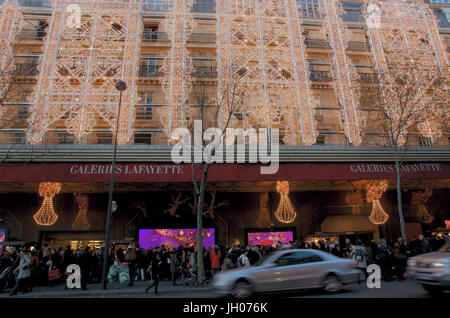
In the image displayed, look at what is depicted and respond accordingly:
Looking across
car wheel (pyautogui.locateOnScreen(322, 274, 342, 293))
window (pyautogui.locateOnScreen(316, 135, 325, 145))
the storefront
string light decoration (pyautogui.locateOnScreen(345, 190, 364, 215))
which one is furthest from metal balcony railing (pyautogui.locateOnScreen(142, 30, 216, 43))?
car wheel (pyautogui.locateOnScreen(322, 274, 342, 293))

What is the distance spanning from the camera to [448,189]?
894 inches

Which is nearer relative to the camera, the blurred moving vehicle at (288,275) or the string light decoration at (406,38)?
the blurred moving vehicle at (288,275)

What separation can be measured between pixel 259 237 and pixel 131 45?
56.4 feet

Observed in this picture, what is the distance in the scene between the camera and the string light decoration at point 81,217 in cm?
1984

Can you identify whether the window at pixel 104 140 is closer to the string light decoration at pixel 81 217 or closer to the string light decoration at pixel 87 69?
the string light decoration at pixel 87 69

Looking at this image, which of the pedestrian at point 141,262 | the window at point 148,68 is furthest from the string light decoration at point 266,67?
the pedestrian at point 141,262

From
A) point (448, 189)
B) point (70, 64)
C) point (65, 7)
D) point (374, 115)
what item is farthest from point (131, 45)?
point (448, 189)

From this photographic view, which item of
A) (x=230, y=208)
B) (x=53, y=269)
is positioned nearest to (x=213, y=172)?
(x=230, y=208)

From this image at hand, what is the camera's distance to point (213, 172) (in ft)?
A: 53.6

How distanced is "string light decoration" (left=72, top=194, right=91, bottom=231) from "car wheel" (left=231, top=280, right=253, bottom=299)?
15955 mm

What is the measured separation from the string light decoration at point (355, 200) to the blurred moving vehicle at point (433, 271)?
14.4 meters

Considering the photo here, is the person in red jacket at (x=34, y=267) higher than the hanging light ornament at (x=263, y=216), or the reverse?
the hanging light ornament at (x=263, y=216)

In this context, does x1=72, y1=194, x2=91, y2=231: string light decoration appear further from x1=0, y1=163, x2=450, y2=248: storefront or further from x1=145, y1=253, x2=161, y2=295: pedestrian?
x1=145, y1=253, x2=161, y2=295: pedestrian

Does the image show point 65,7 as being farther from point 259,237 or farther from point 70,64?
point 259,237
